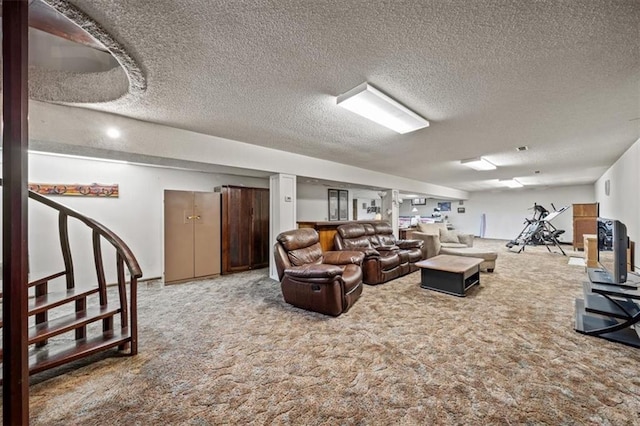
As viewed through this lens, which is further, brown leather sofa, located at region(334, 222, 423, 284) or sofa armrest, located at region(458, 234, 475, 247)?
sofa armrest, located at region(458, 234, 475, 247)

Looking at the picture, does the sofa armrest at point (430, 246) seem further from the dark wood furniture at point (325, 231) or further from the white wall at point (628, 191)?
the white wall at point (628, 191)

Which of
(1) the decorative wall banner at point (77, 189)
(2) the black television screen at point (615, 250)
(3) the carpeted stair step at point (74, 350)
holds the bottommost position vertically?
(3) the carpeted stair step at point (74, 350)

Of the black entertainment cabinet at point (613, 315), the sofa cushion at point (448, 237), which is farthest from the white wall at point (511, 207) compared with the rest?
the black entertainment cabinet at point (613, 315)

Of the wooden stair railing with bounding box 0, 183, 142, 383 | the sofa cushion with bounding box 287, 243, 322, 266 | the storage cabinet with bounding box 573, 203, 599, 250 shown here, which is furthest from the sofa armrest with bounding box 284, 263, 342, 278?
the storage cabinet with bounding box 573, 203, 599, 250

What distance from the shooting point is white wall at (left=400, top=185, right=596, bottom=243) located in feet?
31.1

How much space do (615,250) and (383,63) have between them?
121 inches

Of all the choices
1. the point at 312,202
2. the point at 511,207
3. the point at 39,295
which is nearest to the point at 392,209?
the point at 312,202

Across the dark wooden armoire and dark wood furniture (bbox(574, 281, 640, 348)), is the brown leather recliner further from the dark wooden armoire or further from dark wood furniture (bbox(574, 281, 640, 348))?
dark wood furniture (bbox(574, 281, 640, 348))

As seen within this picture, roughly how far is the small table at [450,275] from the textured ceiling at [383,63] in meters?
1.89

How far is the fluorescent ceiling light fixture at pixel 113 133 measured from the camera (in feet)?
9.06

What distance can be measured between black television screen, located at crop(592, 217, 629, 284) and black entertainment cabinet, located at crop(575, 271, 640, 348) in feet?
0.39

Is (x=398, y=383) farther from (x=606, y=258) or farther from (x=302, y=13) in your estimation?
(x=606, y=258)

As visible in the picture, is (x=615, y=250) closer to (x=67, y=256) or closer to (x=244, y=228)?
(x=244, y=228)

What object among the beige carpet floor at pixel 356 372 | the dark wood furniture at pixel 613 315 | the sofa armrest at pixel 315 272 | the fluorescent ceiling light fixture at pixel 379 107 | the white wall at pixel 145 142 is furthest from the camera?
the sofa armrest at pixel 315 272
